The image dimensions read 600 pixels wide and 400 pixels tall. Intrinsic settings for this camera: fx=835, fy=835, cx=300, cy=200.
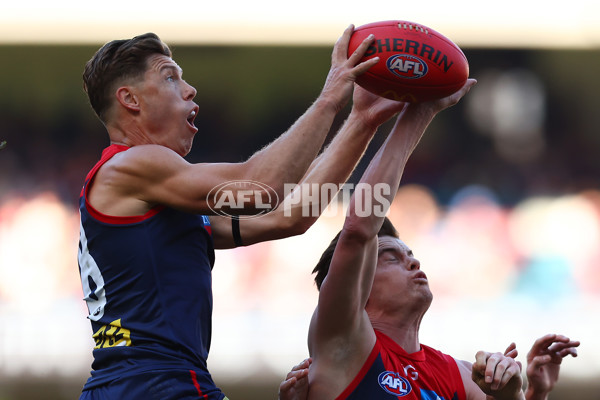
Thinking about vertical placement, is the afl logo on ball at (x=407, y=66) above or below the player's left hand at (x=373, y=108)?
above

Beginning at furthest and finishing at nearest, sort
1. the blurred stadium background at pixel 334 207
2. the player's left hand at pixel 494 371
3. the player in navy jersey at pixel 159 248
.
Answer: the blurred stadium background at pixel 334 207 < the player's left hand at pixel 494 371 < the player in navy jersey at pixel 159 248

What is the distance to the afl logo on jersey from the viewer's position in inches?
156

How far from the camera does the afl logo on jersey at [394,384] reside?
3961mm

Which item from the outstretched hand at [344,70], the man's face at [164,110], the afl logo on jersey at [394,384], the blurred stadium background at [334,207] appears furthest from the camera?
the blurred stadium background at [334,207]

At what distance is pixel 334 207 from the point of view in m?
12.0

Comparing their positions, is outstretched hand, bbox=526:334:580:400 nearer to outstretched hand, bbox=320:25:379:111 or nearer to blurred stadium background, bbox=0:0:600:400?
outstretched hand, bbox=320:25:379:111

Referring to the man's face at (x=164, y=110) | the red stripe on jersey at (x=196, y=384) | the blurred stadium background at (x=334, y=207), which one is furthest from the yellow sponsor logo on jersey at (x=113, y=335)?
the blurred stadium background at (x=334, y=207)

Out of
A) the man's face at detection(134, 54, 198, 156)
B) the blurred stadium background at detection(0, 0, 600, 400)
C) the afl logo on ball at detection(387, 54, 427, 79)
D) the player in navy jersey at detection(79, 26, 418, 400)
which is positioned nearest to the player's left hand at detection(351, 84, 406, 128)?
the afl logo on ball at detection(387, 54, 427, 79)

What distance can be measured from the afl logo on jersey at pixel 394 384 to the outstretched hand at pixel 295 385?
0.42 metres

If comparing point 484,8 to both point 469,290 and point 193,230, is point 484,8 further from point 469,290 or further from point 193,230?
point 193,230

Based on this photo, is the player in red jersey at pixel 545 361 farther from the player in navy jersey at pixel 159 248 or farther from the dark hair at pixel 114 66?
the dark hair at pixel 114 66

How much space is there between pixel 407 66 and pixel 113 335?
156 centimetres

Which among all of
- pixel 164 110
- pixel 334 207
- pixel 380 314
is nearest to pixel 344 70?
pixel 164 110

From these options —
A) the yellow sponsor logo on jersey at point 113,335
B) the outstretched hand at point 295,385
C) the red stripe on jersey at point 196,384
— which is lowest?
the outstretched hand at point 295,385
